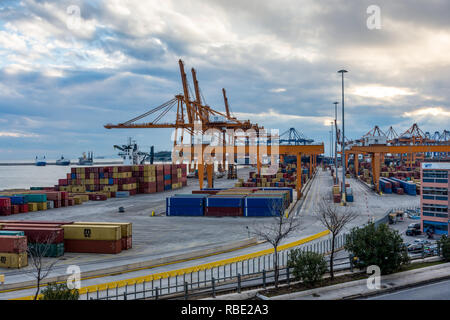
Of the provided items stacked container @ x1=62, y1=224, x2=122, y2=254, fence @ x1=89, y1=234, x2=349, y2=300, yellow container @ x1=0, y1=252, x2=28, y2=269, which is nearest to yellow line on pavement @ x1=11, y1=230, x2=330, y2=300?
fence @ x1=89, y1=234, x2=349, y2=300

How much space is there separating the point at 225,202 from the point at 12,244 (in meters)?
23.3

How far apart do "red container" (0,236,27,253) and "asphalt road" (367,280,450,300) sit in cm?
1999

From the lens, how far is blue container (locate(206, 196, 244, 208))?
40406 millimetres

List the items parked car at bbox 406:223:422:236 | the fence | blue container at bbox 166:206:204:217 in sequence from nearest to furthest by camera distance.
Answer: the fence → parked car at bbox 406:223:422:236 → blue container at bbox 166:206:204:217

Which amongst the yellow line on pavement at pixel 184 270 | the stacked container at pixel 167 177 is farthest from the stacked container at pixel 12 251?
the stacked container at pixel 167 177

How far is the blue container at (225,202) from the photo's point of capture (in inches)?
1591

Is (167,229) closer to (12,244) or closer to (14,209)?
(12,244)

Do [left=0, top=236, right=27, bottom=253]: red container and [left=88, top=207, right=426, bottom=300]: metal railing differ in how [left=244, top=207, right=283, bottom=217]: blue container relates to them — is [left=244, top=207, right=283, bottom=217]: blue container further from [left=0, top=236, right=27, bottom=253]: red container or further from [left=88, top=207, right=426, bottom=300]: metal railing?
[left=0, top=236, right=27, bottom=253]: red container

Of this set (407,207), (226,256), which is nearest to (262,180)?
(407,207)
